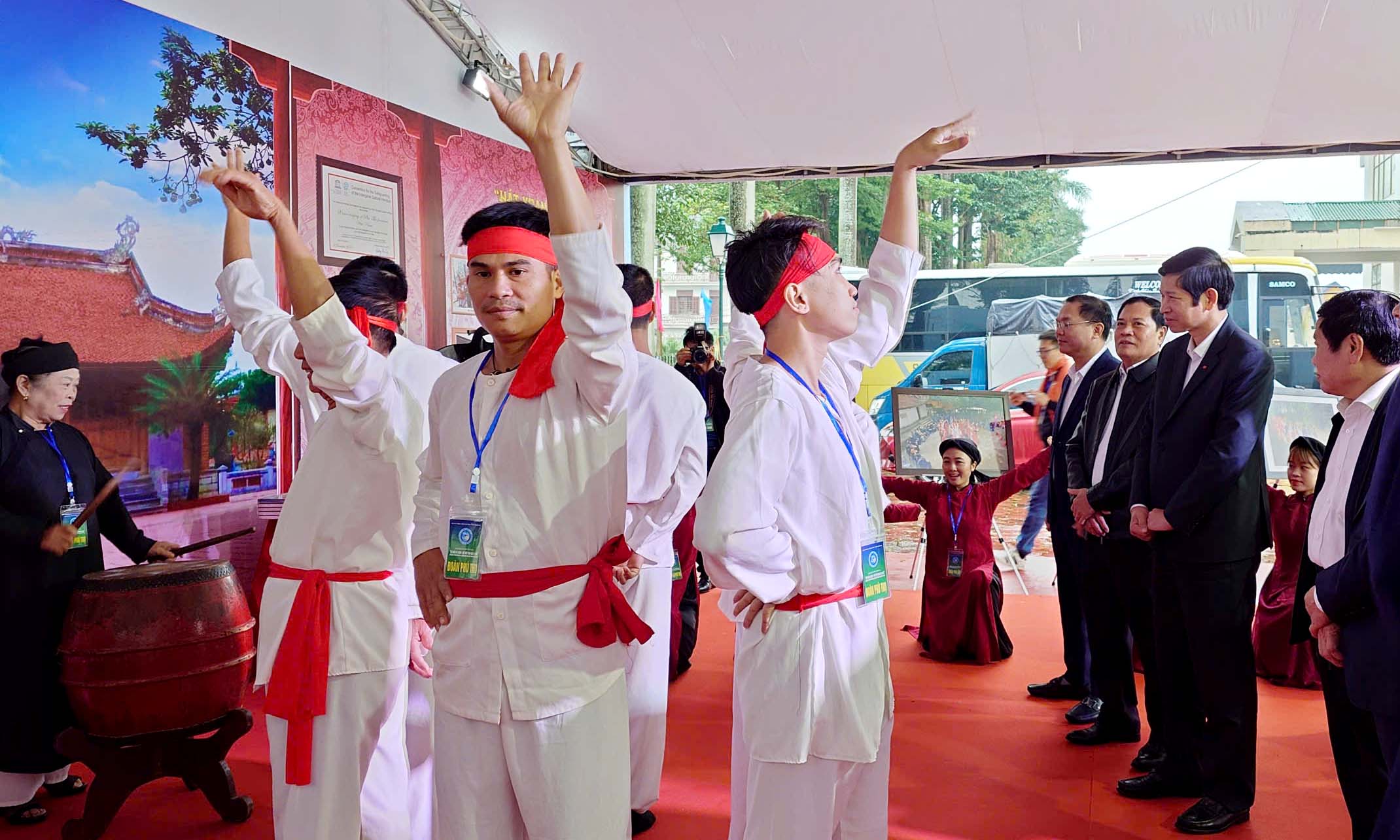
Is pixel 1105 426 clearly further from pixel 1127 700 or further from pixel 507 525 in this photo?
pixel 507 525

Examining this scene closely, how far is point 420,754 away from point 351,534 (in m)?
0.71

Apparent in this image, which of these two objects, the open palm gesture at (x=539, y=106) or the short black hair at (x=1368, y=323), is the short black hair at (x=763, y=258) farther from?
the short black hair at (x=1368, y=323)

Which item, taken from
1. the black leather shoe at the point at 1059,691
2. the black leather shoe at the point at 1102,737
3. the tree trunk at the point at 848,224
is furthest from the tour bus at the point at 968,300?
the black leather shoe at the point at 1102,737

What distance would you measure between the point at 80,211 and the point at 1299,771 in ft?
16.4

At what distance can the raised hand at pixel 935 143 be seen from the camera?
230cm

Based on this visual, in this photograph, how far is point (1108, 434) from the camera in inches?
153

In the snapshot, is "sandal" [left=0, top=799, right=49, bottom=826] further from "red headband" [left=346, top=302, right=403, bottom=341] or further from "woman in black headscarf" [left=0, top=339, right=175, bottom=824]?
"red headband" [left=346, top=302, right=403, bottom=341]

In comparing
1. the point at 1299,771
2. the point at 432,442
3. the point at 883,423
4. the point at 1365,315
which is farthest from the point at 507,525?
the point at 883,423

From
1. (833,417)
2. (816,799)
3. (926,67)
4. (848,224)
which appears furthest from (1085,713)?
(848,224)

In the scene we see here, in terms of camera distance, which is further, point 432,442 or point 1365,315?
point 1365,315

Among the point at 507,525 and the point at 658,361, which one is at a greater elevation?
the point at 658,361

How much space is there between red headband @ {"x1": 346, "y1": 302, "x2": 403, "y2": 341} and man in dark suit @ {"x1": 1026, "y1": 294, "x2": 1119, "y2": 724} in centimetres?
278

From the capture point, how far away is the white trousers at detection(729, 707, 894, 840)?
1979 millimetres

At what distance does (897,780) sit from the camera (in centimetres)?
358
